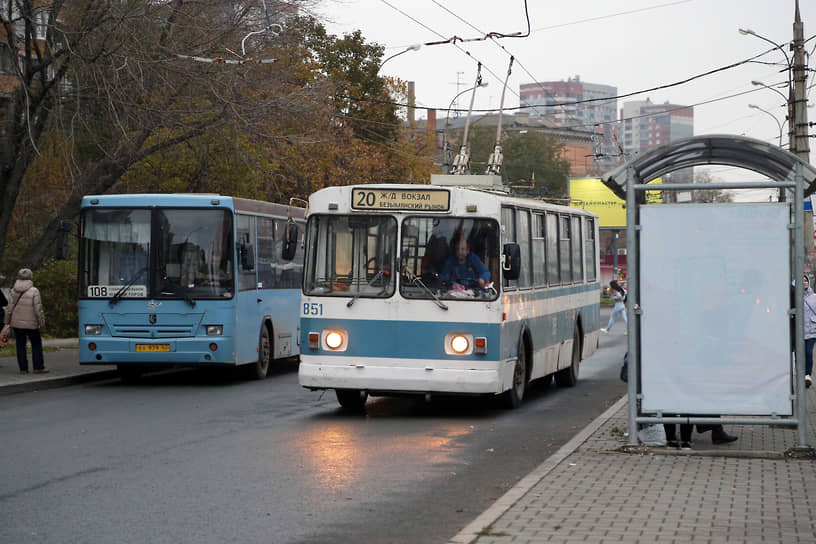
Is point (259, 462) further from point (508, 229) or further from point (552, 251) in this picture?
point (552, 251)

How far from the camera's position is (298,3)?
24172 mm

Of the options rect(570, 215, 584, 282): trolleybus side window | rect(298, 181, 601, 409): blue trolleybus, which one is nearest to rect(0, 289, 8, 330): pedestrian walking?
rect(298, 181, 601, 409): blue trolleybus

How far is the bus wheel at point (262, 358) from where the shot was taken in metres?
20.2

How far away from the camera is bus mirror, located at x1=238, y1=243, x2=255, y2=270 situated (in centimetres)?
1903

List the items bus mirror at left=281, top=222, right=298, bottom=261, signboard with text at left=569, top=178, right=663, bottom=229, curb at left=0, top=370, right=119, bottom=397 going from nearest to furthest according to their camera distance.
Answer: bus mirror at left=281, top=222, right=298, bottom=261
curb at left=0, top=370, right=119, bottom=397
signboard with text at left=569, top=178, right=663, bottom=229

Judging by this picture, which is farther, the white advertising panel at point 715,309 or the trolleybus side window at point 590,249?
the trolleybus side window at point 590,249

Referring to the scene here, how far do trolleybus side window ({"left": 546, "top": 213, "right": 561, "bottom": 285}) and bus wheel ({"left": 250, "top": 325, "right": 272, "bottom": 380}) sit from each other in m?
5.10

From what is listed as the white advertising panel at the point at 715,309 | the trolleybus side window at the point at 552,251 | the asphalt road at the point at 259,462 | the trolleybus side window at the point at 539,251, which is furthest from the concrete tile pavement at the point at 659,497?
the trolleybus side window at the point at 552,251

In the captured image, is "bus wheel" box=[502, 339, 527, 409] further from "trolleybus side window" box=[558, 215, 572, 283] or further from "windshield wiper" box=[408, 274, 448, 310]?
"trolleybus side window" box=[558, 215, 572, 283]

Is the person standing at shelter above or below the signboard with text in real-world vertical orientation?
below

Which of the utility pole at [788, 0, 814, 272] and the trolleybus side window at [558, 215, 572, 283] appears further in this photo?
the utility pole at [788, 0, 814, 272]

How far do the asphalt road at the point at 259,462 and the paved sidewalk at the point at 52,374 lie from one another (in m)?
0.30

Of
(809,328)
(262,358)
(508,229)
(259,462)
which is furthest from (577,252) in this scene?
(259,462)

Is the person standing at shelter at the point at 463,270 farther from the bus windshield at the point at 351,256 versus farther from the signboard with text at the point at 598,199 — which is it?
the signboard with text at the point at 598,199
